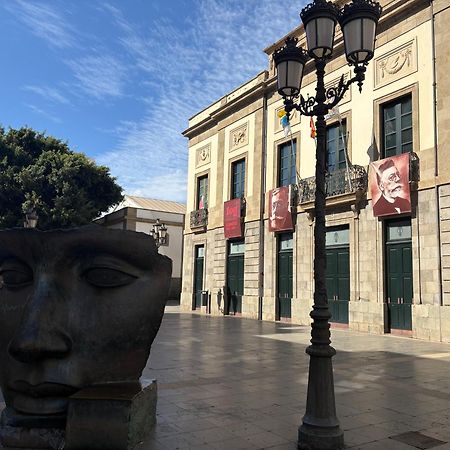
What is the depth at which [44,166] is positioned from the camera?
1225 inches

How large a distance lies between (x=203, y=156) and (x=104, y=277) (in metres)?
23.6

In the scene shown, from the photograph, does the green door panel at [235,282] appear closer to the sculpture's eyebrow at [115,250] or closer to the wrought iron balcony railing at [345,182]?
the wrought iron balcony railing at [345,182]


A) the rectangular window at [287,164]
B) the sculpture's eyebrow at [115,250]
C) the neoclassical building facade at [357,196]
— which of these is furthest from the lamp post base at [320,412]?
the rectangular window at [287,164]

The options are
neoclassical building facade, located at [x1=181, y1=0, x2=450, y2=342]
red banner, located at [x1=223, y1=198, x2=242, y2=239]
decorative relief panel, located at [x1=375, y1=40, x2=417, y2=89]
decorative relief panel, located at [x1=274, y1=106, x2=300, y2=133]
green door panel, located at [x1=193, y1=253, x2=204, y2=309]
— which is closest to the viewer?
neoclassical building facade, located at [x1=181, y1=0, x2=450, y2=342]

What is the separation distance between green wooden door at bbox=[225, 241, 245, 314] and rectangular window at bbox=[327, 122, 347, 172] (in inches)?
265

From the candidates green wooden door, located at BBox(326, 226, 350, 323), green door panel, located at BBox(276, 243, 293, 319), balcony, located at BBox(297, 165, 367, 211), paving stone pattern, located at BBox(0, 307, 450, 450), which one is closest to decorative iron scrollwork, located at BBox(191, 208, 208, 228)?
green door panel, located at BBox(276, 243, 293, 319)

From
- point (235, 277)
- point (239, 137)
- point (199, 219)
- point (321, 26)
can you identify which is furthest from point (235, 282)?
point (321, 26)

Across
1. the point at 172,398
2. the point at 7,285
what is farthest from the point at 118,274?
the point at 172,398

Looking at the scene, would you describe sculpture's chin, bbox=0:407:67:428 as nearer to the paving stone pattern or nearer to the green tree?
the paving stone pattern

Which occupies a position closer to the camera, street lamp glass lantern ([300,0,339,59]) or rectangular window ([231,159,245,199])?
street lamp glass lantern ([300,0,339,59])

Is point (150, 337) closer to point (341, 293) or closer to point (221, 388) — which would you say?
point (221, 388)

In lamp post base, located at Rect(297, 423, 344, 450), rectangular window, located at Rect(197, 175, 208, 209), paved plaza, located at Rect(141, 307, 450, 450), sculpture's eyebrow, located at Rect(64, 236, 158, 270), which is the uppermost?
rectangular window, located at Rect(197, 175, 208, 209)

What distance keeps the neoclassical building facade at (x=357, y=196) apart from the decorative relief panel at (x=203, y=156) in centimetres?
220

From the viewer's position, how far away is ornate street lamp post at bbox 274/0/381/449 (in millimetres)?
4648
